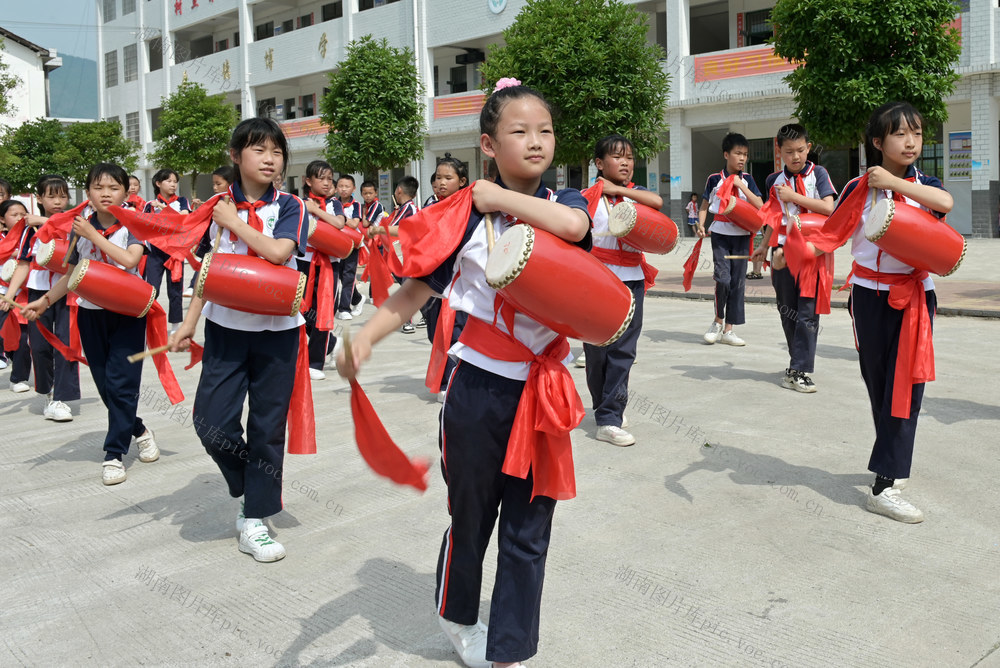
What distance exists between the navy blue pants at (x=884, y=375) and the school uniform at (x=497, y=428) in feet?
6.59

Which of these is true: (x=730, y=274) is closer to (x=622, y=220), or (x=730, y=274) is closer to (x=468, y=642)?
(x=622, y=220)

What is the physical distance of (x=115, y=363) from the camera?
15.8ft

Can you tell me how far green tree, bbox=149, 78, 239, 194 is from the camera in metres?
29.0

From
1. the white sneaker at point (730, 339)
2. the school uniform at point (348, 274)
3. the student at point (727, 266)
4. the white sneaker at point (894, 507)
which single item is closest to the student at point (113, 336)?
the white sneaker at point (894, 507)

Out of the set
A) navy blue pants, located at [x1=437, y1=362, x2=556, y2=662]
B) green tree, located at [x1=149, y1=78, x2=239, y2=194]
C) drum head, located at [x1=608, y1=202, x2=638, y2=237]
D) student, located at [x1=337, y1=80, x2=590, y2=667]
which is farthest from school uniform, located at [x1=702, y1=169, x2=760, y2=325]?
green tree, located at [x1=149, y1=78, x2=239, y2=194]

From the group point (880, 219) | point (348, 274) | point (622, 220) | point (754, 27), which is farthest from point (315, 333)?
point (754, 27)

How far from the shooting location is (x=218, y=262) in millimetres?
3549

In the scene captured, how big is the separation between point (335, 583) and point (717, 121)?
72.5 feet

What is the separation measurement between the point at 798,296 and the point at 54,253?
15.8 feet

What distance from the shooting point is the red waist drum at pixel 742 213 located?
25.1ft

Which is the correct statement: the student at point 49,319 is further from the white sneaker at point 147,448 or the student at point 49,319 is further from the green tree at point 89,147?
the green tree at point 89,147

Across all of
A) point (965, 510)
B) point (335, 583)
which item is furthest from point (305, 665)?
point (965, 510)

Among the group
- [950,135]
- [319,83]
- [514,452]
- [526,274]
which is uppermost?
[319,83]

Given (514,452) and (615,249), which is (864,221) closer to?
(615,249)
